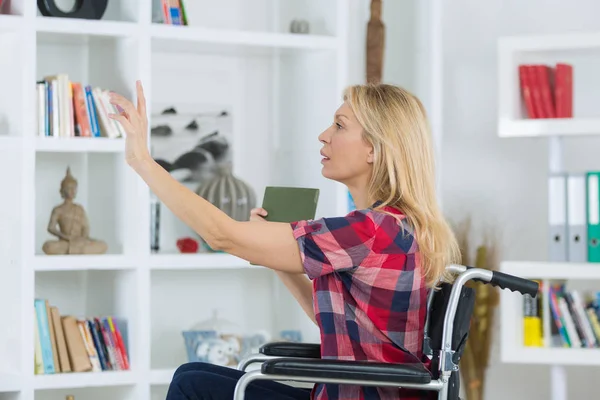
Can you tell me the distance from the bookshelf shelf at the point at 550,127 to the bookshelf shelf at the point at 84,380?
1.59 metres

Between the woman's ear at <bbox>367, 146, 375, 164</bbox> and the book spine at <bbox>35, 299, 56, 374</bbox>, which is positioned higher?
the woman's ear at <bbox>367, 146, 375, 164</bbox>

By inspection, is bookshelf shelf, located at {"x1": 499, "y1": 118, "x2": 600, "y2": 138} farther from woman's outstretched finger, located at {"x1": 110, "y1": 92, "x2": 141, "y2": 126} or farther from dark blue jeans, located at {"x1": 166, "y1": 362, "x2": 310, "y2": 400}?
woman's outstretched finger, located at {"x1": 110, "y1": 92, "x2": 141, "y2": 126}

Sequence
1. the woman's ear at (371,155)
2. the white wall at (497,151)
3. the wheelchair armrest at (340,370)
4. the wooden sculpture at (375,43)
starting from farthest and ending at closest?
1. the white wall at (497,151)
2. the wooden sculpture at (375,43)
3. the woman's ear at (371,155)
4. the wheelchair armrest at (340,370)

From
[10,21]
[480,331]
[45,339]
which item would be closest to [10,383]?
[45,339]

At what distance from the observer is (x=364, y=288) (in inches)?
73.3

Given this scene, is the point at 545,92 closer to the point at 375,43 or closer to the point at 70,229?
the point at 375,43

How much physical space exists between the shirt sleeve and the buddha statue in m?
1.43

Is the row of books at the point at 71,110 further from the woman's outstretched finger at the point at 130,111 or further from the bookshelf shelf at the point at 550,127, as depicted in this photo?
the bookshelf shelf at the point at 550,127

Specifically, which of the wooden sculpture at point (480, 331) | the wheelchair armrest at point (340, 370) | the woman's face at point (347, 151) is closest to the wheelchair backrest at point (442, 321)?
the wheelchair armrest at point (340, 370)

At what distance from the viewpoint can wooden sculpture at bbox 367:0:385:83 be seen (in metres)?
3.54

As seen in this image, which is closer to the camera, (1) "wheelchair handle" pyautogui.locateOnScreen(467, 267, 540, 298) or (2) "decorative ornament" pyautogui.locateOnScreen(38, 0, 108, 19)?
(1) "wheelchair handle" pyautogui.locateOnScreen(467, 267, 540, 298)

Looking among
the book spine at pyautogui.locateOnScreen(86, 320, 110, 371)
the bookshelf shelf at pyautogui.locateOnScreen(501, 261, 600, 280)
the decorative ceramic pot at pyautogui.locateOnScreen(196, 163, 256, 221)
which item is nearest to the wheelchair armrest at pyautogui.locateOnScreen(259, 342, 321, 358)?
the book spine at pyautogui.locateOnScreen(86, 320, 110, 371)

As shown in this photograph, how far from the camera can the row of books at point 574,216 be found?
10.6ft

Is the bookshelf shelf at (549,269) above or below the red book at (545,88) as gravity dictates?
below
